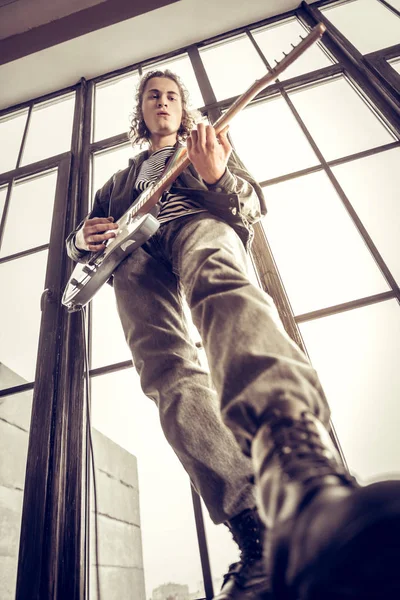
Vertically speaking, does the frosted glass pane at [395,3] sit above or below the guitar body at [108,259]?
above

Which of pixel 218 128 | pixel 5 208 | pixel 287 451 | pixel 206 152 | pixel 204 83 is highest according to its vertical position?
pixel 204 83

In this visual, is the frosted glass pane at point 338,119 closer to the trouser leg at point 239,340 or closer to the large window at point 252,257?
the large window at point 252,257

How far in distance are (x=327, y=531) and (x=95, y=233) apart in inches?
39.7

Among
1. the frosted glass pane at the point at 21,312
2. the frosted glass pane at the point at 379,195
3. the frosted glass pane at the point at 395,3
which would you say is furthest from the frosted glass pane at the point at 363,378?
the frosted glass pane at the point at 395,3

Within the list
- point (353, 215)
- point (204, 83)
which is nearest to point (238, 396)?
point (353, 215)

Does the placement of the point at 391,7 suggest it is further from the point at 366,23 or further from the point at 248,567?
the point at 248,567

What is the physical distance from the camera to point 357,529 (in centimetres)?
26

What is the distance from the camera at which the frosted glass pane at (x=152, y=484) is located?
0.98 metres

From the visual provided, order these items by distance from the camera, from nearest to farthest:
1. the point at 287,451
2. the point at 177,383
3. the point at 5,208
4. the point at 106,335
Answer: the point at 287,451
the point at 177,383
the point at 106,335
the point at 5,208

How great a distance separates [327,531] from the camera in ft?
0.89

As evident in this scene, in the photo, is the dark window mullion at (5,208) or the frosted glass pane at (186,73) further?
the frosted glass pane at (186,73)

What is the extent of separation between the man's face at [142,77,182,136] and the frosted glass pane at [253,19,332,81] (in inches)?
36.6

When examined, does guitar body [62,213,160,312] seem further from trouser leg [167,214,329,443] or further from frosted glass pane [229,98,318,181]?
frosted glass pane [229,98,318,181]

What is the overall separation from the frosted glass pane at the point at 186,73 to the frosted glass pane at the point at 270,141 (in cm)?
34
